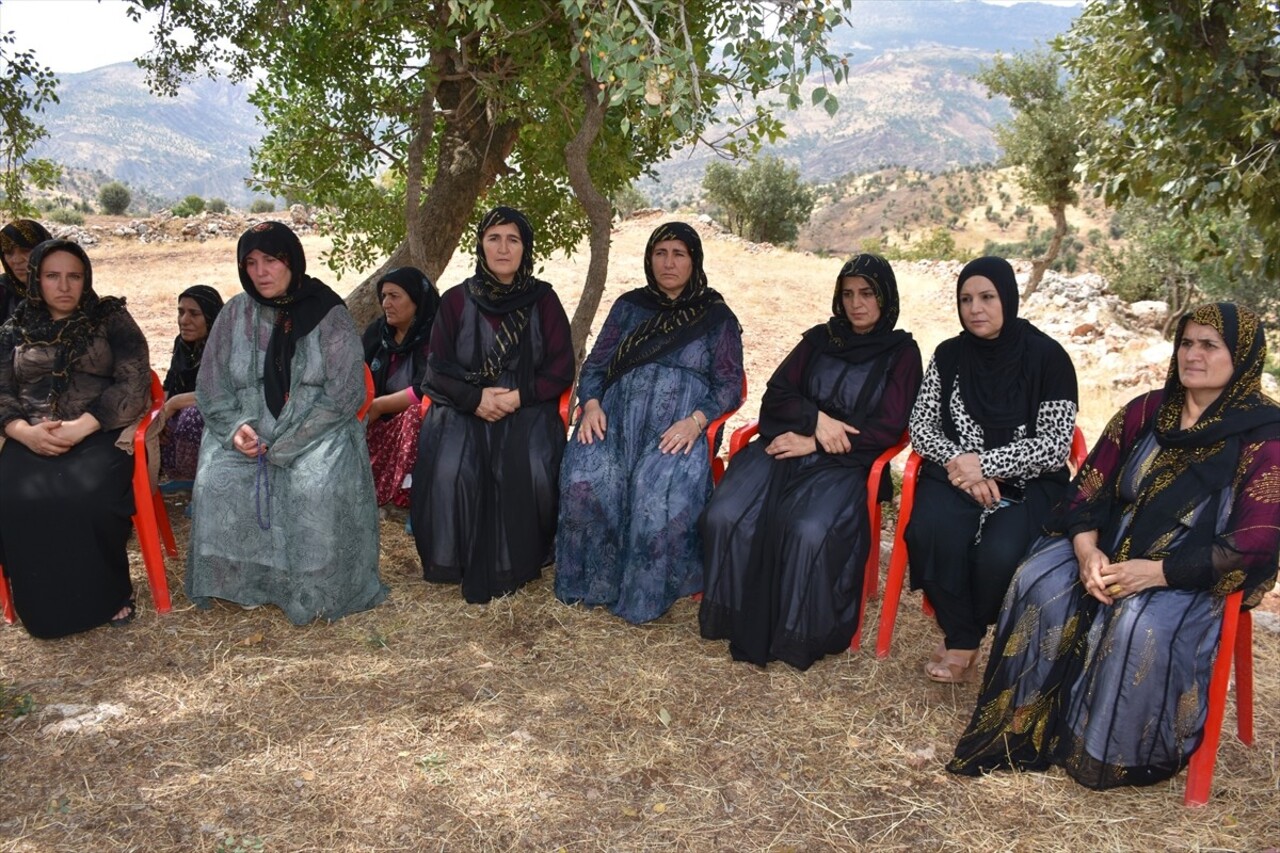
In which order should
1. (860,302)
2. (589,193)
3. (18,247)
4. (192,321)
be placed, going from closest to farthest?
(860,302), (18,247), (192,321), (589,193)

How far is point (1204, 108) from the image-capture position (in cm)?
428

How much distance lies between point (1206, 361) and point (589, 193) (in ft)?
11.2

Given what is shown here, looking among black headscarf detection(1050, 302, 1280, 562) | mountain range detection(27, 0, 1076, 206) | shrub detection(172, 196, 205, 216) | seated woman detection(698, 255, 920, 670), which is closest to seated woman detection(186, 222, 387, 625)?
seated woman detection(698, 255, 920, 670)

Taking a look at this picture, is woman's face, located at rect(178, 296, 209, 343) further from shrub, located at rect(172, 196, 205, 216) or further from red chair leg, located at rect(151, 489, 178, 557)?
shrub, located at rect(172, 196, 205, 216)

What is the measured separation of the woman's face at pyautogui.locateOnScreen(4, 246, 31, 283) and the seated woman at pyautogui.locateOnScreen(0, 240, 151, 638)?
729mm

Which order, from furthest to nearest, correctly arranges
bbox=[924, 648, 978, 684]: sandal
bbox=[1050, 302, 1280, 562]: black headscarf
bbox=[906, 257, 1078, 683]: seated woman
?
1. bbox=[924, 648, 978, 684]: sandal
2. bbox=[906, 257, 1078, 683]: seated woman
3. bbox=[1050, 302, 1280, 562]: black headscarf

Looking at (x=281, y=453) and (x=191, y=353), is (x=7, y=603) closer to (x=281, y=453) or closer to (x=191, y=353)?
(x=281, y=453)

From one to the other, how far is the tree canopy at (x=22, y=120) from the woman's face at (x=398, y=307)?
1.90 m

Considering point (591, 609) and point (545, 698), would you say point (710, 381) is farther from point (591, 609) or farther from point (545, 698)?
point (545, 698)

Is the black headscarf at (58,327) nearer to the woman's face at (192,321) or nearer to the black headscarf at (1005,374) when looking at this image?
the woman's face at (192,321)

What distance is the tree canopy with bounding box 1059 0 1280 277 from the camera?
13.6 ft

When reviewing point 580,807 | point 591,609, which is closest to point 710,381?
point 591,609

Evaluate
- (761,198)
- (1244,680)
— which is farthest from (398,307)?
(761,198)

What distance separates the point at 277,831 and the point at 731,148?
4047 mm
